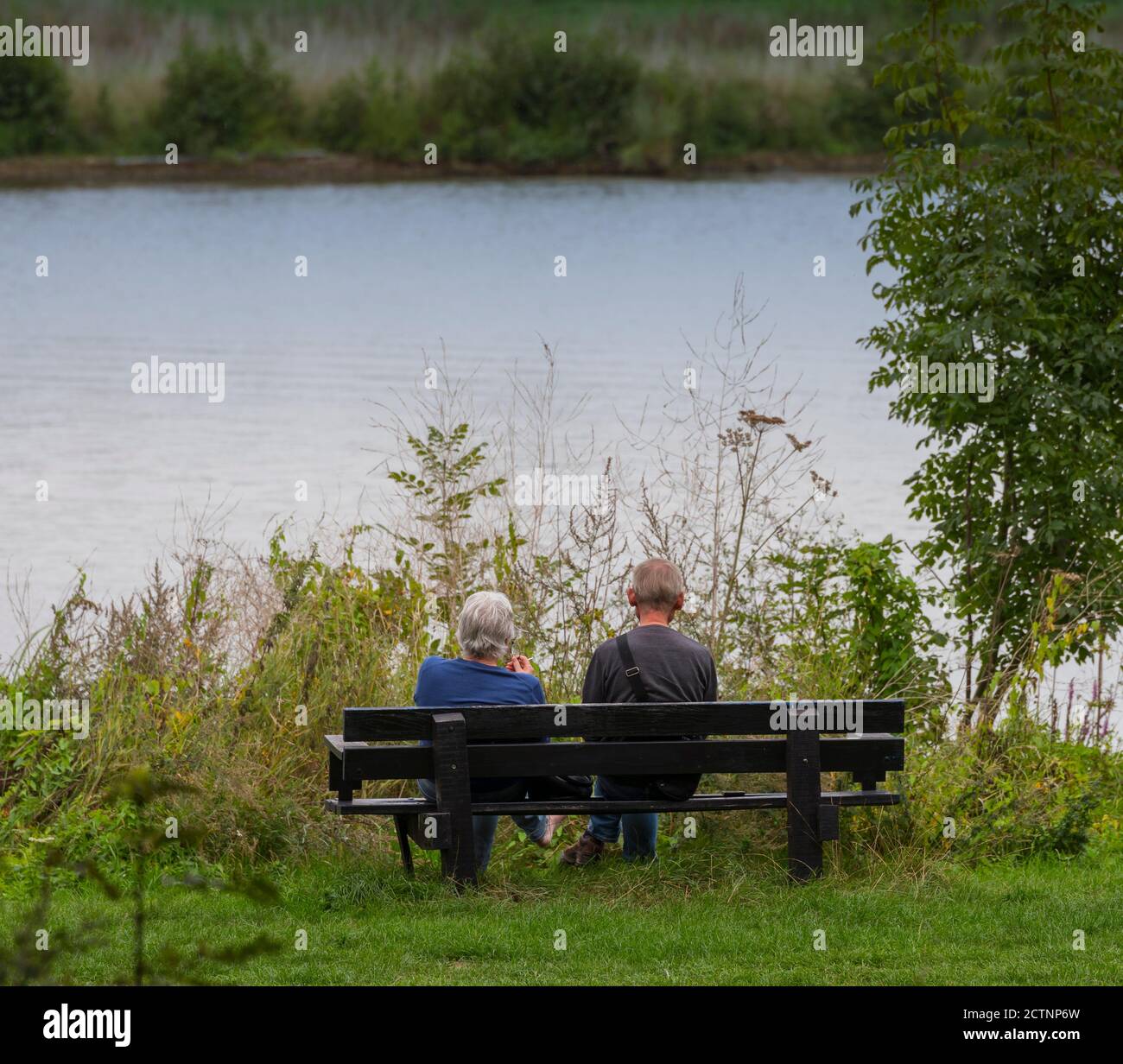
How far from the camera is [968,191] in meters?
9.87

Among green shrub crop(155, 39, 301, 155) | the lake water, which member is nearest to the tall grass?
the lake water

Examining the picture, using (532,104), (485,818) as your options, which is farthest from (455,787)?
(532,104)

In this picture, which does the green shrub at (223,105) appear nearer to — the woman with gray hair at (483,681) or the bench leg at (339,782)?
the woman with gray hair at (483,681)

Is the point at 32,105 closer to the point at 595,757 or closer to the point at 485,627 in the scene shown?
the point at 485,627

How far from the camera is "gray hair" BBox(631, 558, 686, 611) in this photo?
6.64 meters

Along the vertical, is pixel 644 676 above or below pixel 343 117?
below

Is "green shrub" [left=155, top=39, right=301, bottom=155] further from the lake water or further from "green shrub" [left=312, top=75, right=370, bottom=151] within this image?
the lake water

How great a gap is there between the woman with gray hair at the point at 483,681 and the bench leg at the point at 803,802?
979 mm

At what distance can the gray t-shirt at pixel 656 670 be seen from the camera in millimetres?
6551

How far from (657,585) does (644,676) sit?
0.37 m

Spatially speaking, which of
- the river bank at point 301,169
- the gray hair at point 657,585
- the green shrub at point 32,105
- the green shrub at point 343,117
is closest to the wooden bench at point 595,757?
the gray hair at point 657,585

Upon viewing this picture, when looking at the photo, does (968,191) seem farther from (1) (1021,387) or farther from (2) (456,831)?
(2) (456,831)

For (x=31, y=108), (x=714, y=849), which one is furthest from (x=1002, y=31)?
(x=714, y=849)

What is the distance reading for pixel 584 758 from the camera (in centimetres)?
614
